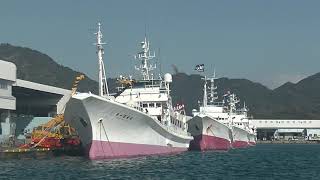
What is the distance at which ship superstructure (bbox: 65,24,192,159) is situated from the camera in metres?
65.6

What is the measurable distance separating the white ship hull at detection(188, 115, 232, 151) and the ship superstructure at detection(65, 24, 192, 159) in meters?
17.7

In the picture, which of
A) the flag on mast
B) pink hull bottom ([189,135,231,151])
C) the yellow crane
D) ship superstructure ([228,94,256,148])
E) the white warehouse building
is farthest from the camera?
ship superstructure ([228,94,256,148])

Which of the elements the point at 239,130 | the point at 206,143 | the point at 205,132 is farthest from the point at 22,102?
the point at 239,130

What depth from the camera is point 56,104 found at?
116m

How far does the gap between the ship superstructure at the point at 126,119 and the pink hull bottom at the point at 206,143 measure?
19560mm

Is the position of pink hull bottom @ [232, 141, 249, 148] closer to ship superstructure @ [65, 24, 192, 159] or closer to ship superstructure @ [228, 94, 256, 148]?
ship superstructure @ [228, 94, 256, 148]

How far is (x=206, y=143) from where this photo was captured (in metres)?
106

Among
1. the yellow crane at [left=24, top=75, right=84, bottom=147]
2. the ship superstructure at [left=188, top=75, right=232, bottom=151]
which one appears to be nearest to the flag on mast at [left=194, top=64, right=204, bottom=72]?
the ship superstructure at [left=188, top=75, right=232, bottom=151]

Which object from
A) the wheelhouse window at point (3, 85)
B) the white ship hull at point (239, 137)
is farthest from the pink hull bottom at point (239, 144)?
the wheelhouse window at point (3, 85)

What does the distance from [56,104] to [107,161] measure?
54844 mm

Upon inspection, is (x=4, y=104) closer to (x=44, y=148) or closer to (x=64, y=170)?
(x=44, y=148)

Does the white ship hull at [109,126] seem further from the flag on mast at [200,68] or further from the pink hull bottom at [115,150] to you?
the flag on mast at [200,68]

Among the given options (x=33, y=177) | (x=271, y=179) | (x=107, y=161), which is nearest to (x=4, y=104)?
(x=107, y=161)

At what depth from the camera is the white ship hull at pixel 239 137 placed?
13815 centimetres
